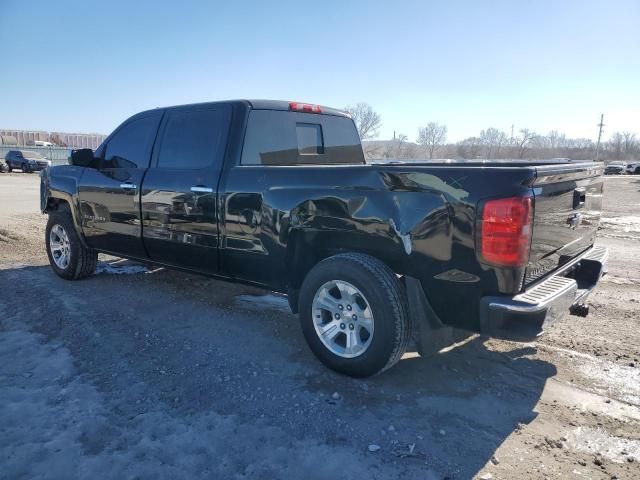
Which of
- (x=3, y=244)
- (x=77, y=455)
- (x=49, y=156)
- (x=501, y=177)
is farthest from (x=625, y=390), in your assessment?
(x=49, y=156)

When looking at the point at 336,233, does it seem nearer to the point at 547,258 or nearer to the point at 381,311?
the point at 381,311

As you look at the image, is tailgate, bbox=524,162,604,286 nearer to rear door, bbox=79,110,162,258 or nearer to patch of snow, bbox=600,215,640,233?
rear door, bbox=79,110,162,258

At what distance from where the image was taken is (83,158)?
5508mm

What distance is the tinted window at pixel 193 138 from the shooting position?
4.34 m

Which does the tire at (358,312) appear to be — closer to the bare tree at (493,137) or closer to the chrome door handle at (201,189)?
the chrome door handle at (201,189)

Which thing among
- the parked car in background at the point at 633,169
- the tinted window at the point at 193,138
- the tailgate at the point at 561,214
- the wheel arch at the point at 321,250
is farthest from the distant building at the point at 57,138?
the tailgate at the point at 561,214

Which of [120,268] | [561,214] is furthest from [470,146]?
[561,214]

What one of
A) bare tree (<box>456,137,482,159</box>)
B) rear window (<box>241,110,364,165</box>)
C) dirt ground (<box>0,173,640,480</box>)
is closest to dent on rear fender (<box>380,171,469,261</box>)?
dirt ground (<box>0,173,640,480</box>)

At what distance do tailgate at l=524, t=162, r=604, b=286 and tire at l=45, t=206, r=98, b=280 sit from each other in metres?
4.93

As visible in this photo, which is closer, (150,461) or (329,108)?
(150,461)

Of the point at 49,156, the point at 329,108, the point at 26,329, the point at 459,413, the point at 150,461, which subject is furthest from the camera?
the point at 49,156

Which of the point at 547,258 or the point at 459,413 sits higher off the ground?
the point at 547,258

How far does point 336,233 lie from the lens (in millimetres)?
3492

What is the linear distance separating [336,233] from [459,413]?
143 cm
